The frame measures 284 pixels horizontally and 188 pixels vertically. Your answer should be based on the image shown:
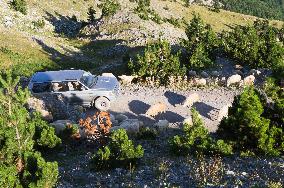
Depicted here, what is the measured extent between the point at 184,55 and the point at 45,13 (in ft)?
133

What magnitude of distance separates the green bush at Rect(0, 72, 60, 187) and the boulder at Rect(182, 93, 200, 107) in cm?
1460

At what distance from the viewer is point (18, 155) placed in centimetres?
1502

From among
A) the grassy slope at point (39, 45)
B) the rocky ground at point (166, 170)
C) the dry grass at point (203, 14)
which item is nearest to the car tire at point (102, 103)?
the rocky ground at point (166, 170)

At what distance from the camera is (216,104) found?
Answer: 29.1 meters

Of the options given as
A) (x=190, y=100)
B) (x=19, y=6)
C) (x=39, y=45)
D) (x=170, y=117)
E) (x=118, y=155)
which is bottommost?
(x=118, y=155)

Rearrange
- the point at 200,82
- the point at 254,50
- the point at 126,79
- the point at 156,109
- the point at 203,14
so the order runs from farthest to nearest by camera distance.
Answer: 1. the point at 203,14
2. the point at 254,50
3. the point at 126,79
4. the point at 200,82
5. the point at 156,109

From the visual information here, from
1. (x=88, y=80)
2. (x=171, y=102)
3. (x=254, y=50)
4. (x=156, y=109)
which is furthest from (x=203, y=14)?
(x=156, y=109)

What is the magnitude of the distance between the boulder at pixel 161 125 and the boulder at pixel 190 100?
14.6ft

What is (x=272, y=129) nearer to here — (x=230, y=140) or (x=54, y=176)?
(x=230, y=140)

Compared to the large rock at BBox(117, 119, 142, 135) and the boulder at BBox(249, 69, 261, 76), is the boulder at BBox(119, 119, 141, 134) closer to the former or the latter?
the large rock at BBox(117, 119, 142, 135)

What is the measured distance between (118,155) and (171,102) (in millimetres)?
12689

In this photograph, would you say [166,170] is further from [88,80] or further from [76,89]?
[88,80]

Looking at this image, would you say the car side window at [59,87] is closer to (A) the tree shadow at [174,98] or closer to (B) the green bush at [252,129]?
(A) the tree shadow at [174,98]

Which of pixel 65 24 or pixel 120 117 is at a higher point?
pixel 65 24
